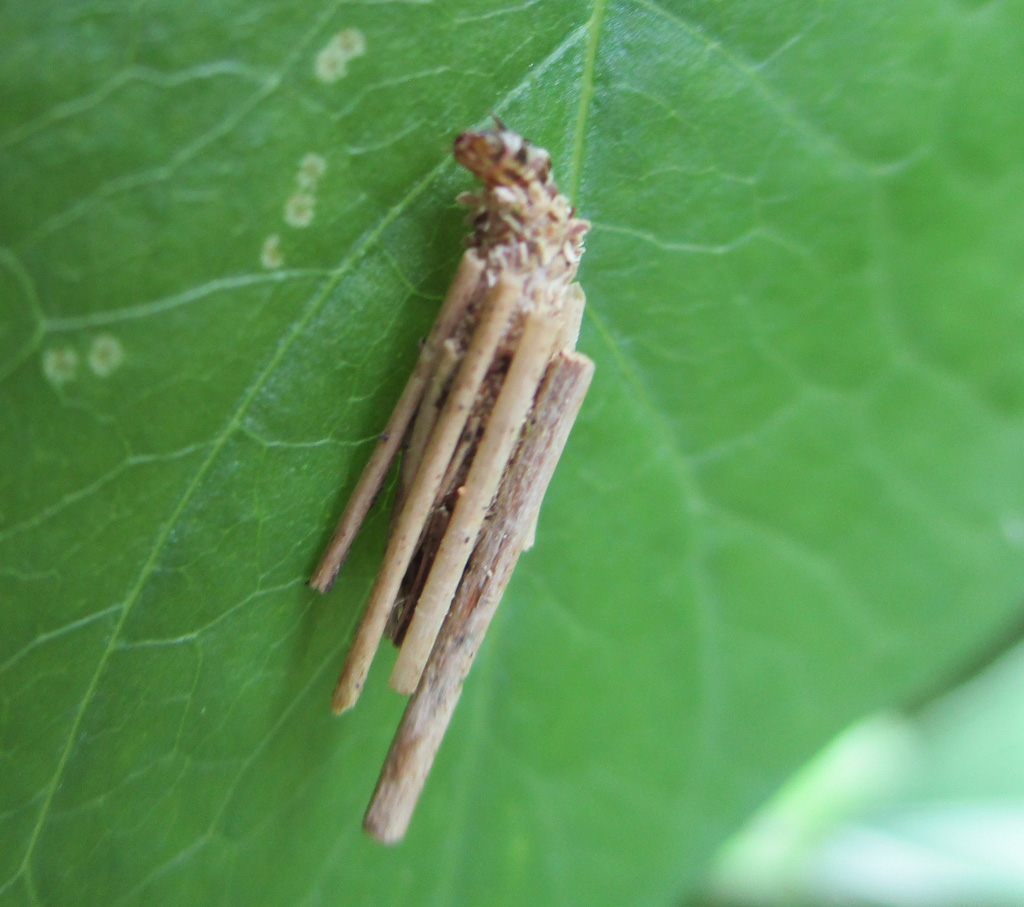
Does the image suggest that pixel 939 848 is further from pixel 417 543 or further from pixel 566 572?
pixel 417 543

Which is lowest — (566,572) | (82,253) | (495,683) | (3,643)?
(495,683)

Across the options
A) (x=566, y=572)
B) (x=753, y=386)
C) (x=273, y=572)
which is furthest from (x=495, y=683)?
(x=753, y=386)

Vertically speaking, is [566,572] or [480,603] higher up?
[480,603]

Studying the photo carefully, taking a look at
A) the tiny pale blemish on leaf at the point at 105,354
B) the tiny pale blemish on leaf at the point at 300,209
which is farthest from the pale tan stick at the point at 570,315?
the tiny pale blemish on leaf at the point at 105,354

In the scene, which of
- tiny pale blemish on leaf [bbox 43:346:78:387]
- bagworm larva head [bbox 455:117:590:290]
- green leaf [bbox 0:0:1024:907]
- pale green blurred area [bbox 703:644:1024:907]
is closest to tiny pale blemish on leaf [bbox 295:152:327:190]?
green leaf [bbox 0:0:1024:907]

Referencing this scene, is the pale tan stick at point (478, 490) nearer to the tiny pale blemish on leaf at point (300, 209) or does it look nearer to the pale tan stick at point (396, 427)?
the pale tan stick at point (396, 427)

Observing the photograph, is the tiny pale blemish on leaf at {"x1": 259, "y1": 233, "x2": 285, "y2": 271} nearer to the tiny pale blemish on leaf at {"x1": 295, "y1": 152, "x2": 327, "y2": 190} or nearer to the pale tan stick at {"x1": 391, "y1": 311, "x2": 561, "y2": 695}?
the tiny pale blemish on leaf at {"x1": 295, "y1": 152, "x2": 327, "y2": 190}
